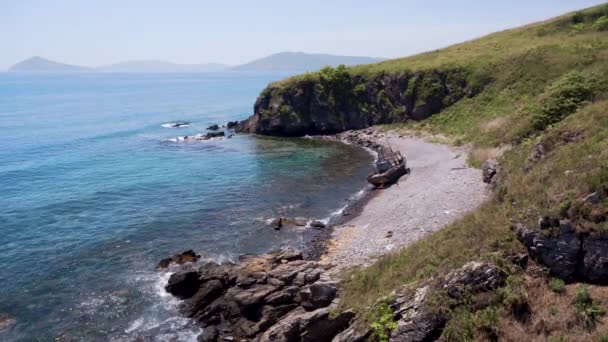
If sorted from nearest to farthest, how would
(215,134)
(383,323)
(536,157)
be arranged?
(383,323) < (536,157) < (215,134)

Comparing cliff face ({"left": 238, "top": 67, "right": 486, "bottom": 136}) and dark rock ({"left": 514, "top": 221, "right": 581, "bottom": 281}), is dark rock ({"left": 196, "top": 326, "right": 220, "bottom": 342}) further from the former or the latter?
cliff face ({"left": 238, "top": 67, "right": 486, "bottom": 136})

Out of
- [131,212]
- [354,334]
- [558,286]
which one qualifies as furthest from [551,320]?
[131,212]

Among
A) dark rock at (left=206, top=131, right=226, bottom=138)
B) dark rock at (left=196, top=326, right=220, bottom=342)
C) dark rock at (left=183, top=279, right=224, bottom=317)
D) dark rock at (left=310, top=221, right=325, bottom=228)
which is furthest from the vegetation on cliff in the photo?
dark rock at (left=206, top=131, right=226, bottom=138)

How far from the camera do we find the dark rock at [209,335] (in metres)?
29.4

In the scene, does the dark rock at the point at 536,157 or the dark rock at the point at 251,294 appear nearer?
the dark rock at the point at 251,294

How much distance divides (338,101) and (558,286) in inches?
3247

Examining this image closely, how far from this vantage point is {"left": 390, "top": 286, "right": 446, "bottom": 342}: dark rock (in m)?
20.1

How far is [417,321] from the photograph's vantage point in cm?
2048

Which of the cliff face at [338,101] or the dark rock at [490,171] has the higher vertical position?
the cliff face at [338,101]

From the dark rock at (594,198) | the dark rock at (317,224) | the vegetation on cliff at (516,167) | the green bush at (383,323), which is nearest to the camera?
the vegetation on cliff at (516,167)

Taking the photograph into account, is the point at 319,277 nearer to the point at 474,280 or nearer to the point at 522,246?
the point at 474,280

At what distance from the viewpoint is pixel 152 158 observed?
→ 80125 millimetres

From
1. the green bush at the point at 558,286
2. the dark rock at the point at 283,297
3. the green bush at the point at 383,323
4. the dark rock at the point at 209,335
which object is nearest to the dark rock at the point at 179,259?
the dark rock at the point at 209,335

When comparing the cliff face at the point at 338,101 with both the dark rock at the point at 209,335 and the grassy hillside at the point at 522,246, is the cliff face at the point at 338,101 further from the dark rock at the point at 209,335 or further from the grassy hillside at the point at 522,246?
the dark rock at the point at 209,335
